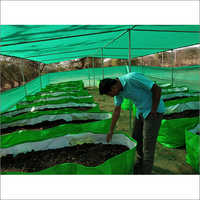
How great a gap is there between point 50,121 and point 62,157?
1.15m

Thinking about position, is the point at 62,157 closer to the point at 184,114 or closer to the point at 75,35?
the point at 75,35

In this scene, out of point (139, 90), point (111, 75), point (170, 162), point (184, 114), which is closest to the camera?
point (139, 90)

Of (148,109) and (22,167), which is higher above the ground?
(148,109)

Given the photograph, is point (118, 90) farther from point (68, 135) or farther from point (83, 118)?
point (83, 118)

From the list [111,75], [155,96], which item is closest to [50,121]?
[155,96]

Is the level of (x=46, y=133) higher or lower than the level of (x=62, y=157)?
higher

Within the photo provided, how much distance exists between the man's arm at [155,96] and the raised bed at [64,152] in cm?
49

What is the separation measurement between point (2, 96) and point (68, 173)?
347 centimetres

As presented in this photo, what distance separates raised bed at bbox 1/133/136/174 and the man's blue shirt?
46 cm

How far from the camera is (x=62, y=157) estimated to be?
1793 mm

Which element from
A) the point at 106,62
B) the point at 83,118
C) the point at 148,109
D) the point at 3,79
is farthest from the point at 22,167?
the point at 106,62

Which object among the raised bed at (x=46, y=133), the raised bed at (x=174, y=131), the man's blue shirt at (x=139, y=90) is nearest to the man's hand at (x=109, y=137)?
the raised bed at (x=46, y=133)

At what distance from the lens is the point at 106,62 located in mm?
17172

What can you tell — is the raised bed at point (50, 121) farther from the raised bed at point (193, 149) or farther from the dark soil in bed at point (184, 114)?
the dark soil in bed at point (184, 114)
